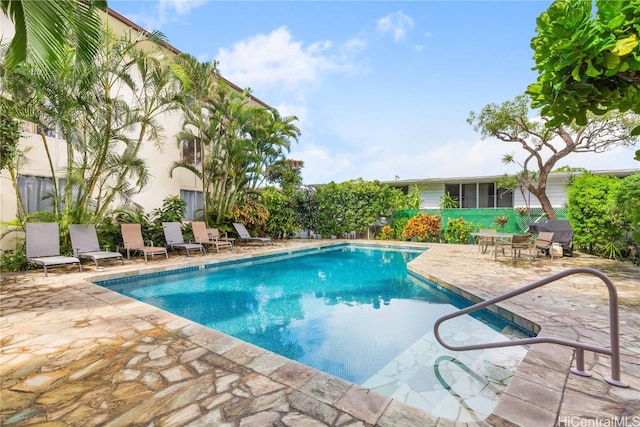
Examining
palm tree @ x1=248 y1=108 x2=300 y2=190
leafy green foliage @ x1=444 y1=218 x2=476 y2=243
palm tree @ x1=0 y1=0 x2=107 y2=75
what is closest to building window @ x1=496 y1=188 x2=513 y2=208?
leafy green foliage @ x1=444 y1=218 x2=476 y2=243

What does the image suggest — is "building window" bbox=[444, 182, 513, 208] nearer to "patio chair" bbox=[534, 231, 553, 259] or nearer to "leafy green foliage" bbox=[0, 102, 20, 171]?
"patio chair" bbox=[534, 231, 553, 259]

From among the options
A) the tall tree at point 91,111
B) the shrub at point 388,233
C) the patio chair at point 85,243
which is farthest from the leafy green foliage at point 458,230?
the patio chair at point 85,243

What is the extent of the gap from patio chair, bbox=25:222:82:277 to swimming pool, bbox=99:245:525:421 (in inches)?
57.9

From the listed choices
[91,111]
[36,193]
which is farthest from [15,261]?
[91,111]

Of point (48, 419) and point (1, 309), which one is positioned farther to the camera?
point (1, 309)

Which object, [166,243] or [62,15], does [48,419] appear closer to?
[62,15]

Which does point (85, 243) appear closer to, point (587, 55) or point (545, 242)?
point (587, 55)

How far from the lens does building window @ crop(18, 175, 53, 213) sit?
29.7ft

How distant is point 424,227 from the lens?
16.2 m

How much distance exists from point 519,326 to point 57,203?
1164 centimetres

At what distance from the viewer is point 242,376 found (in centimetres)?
284

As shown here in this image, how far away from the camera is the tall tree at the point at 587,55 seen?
8.12ft

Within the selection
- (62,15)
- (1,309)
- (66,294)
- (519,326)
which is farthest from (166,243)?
(519,326)

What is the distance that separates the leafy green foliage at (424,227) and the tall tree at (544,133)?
4.46 meters
